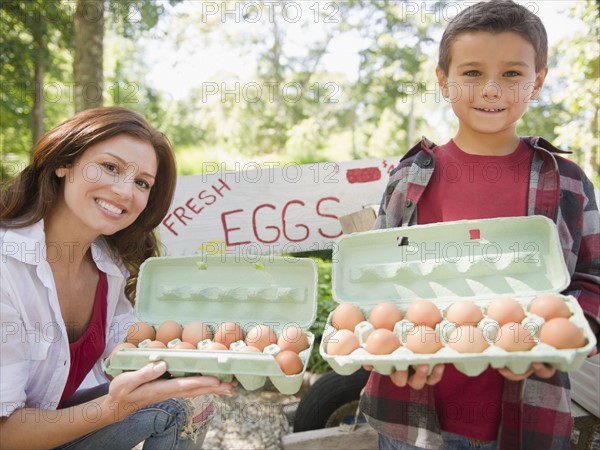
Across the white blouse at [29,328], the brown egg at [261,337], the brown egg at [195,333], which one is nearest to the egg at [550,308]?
the brown egg at [261,337]

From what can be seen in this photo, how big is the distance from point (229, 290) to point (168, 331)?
9.8 inches

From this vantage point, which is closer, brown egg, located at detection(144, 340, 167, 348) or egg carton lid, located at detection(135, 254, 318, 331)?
brown egg, located at detection(144, 340, 167, 348)

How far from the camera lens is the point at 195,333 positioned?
1.57 metres

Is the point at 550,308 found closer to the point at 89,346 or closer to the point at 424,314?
the point at 424,314

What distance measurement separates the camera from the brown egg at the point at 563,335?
1152 mm

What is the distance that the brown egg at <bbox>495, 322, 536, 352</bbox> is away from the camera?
1198mm

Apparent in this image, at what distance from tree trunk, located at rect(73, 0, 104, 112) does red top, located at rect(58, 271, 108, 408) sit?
93.3 inches

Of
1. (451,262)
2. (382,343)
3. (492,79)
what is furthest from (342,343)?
(492,79)

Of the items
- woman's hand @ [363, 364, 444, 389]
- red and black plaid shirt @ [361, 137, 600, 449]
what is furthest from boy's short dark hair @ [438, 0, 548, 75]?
woman's hand @ [363, 364, 444, 389]

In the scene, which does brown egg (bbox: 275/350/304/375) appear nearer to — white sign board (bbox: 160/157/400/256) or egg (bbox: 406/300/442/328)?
egg (bbox: 406/300/442/328)

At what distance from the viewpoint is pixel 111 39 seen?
19953mm

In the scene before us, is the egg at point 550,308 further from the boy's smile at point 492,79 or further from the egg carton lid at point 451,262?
the boy's smile at point 492,79

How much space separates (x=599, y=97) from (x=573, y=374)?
4.83 m

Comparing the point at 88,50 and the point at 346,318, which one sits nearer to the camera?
the point at 346,318
